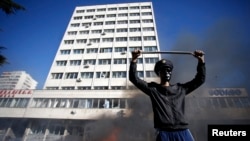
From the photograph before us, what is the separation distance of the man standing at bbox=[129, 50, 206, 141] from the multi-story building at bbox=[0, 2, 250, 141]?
73.1 ft

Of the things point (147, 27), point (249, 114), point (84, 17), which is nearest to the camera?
point (249, 114)

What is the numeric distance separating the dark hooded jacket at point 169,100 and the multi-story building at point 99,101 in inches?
876

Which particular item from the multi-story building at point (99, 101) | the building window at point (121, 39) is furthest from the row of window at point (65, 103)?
the building window at point (121, 39)

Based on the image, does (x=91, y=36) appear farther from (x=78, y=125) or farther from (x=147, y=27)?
(x=78, y=125)

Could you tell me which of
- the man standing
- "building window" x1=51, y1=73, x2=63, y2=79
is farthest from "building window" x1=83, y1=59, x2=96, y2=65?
the man standing

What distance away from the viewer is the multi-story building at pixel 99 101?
24.2m

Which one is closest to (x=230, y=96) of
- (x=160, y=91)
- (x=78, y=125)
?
(x=78, y=125)

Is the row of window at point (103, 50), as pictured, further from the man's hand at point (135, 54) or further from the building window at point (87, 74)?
the man's hand at point (135, 54)

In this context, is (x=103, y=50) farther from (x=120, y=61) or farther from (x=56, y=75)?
(x=56, y=75)

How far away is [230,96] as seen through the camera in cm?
2688

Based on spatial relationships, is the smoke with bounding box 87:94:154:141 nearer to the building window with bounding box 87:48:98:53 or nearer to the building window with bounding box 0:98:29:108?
the building window with bounding box 0:98:29:108

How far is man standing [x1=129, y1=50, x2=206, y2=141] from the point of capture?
72.9 inches

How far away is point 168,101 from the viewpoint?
6.72 ft

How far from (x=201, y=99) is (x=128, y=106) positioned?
1226 cm
